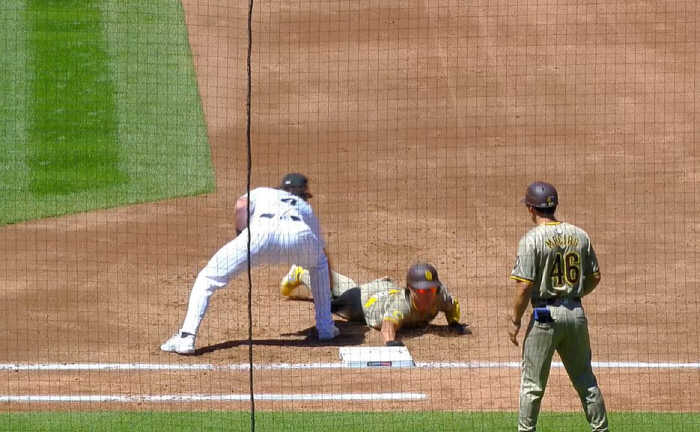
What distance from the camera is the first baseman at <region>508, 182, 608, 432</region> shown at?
24.4 ft

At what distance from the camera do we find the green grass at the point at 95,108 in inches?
528

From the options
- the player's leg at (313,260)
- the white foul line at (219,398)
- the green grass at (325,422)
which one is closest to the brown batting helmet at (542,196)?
the green grass at (325,422)

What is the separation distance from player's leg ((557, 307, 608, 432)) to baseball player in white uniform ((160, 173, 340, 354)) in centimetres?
291

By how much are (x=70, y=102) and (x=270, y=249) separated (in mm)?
5657

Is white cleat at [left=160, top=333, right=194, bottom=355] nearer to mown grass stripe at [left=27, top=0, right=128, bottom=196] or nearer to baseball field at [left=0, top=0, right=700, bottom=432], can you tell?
baseball field at [left=0, top=0, right=700, bottom=432]

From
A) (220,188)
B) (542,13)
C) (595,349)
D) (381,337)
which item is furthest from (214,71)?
(595,349)

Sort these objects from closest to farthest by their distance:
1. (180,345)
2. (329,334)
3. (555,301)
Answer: (555,301), (180,345), (329,334)

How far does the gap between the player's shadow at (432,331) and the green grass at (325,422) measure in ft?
5.83

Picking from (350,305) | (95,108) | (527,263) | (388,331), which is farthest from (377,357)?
(95,108)

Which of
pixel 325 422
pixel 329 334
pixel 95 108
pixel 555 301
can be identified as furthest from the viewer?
pixel 95 108

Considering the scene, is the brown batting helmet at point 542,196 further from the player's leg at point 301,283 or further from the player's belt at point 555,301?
the player's leg at point 301,283

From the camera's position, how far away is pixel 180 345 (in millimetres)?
9820

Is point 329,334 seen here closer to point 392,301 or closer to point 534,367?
point 392,301

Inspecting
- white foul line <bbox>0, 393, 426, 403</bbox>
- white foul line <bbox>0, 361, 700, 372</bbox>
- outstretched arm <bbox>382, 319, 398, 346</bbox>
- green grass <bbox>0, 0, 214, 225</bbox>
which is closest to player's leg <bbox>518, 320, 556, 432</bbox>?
white foul line <bbox>0, 393, 426, 403</bbox>
